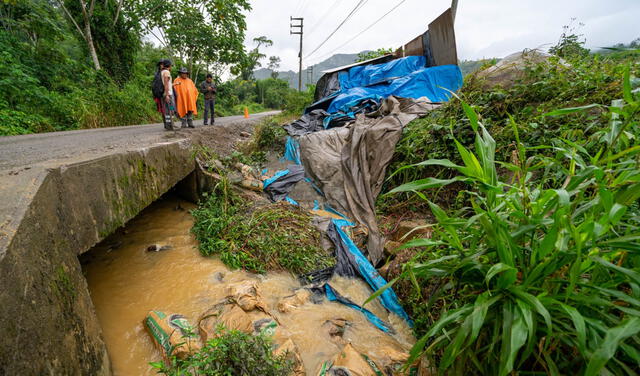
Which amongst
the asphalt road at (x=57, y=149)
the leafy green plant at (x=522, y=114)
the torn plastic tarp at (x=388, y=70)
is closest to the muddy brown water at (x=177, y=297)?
the asphalt road at (x=57, y=149)

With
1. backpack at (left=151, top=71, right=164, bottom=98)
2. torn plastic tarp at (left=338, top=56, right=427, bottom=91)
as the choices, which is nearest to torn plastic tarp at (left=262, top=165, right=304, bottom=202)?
backpack at (left=151, top=71, right=164, bottom=98)

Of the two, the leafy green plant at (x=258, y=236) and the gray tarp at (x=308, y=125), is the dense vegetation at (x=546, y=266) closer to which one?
the leafy green plant at (x=258, y=236)

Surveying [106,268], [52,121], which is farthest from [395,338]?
[52,121]

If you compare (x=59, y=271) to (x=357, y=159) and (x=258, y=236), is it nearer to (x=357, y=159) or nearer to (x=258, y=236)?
(x=258, y=236)

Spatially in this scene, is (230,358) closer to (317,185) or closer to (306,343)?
(306,343)

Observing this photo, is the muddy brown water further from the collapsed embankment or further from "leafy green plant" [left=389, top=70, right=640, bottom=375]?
"leafy green plant" [left=389, top=70, right=640, bottom=375]

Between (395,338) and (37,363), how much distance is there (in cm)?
202

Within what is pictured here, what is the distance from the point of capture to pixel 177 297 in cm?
216

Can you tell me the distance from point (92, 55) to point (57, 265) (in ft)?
38.2

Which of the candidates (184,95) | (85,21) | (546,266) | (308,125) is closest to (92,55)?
(85,21)

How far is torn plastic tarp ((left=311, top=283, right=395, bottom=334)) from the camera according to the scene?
210 cm

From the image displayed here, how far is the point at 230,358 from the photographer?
122 cm

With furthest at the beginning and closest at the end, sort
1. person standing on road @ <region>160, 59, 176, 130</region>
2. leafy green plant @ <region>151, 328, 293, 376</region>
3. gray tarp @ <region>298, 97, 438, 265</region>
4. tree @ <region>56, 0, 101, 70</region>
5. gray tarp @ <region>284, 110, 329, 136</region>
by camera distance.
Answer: tree @ <region>56, 0, 101, 70</region> < gray tarp @ <region>284, 110, 329, 136</region> < person standing on road @ <region>160, 59, 176, 130</region> < gray tarp @ <region>298, 97, 438, 265</region> < leafy green plant @ <region>151, 328, 293, 376</region>

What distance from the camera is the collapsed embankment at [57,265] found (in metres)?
0.85
